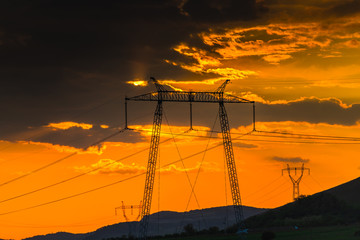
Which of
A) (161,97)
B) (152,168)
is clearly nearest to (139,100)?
(161,97)

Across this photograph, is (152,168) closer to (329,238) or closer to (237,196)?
(237,196)

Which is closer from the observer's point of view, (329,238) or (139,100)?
(139,100)

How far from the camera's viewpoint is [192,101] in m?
183

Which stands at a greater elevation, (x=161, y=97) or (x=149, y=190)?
(x=161, y=97)

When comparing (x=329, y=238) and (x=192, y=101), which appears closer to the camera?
(x=192, y=101)

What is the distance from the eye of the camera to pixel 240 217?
182m

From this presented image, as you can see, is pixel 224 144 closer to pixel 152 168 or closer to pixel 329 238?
pixel 152 168

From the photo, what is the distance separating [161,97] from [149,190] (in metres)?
23.5

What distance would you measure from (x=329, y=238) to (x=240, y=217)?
30738 mm

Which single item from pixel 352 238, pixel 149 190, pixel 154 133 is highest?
pixel 154 133

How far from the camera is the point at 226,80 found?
190 metres

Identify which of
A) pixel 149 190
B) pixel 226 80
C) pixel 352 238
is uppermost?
pixel 226 80

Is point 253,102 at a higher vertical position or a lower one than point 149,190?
higher

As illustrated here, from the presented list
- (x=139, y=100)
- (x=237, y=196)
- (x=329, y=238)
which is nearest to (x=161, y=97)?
(x=139, y=100)
